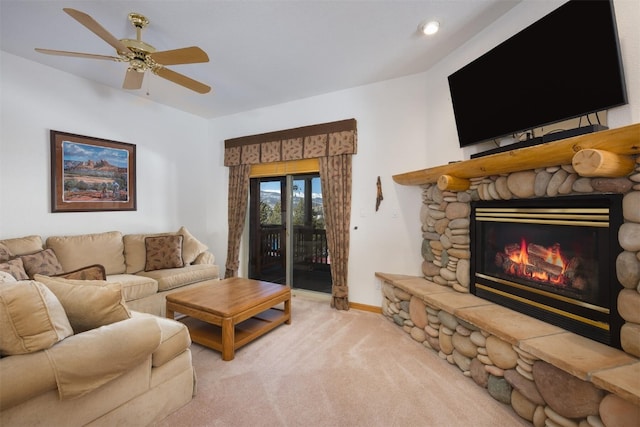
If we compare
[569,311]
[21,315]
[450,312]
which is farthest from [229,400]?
[569,311]

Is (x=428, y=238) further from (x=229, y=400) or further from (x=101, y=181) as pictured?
(x=101, y=181)

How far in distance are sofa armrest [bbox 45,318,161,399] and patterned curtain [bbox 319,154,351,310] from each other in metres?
2.39

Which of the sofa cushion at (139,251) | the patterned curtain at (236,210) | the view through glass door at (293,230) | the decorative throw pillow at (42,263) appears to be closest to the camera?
the decorative throw pillow at (42,263)

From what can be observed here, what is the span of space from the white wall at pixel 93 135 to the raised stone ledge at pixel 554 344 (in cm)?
393

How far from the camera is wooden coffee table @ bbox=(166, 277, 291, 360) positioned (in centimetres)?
234

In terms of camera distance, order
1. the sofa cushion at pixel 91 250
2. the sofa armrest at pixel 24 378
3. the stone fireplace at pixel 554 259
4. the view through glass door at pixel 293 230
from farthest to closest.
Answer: the view through glass door at pixel 293 230
the sofa cushion at pixel 91 250
the stone fireplace at pixel 554 259
the sofa armrest at pixel 24 378

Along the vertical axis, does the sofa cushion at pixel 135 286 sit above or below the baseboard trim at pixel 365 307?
above

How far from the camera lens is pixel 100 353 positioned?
1325 millimetres

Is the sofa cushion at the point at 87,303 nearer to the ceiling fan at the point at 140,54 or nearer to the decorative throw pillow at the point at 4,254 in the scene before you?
the decorative throw pillow at the point at 4,254

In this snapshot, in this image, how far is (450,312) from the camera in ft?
7.29

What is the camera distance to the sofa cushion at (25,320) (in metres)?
1.17

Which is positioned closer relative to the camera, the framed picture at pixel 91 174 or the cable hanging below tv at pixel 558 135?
the cable hanging below tv at pixel 558 135

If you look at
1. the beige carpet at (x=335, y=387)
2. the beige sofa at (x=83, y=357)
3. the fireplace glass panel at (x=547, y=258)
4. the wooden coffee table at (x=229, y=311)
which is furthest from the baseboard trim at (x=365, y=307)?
the beige sofa at (x=83, y=357)

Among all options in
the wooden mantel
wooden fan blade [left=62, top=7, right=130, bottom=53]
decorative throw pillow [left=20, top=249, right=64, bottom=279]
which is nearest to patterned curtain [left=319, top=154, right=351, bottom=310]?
the wooden mantel
